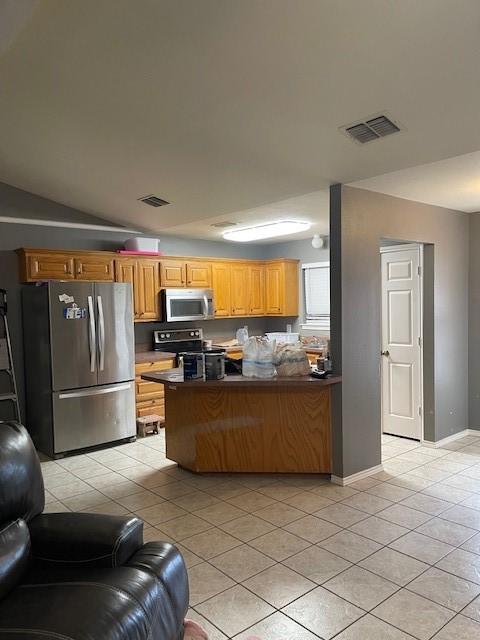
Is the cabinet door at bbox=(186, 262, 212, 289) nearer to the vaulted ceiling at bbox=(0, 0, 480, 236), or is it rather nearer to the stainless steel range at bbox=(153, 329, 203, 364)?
the stainless steel range at bbox=(153, 329, 203, 364)

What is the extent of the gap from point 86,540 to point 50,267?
3.68 metres

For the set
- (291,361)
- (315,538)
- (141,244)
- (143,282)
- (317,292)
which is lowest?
(315,538)

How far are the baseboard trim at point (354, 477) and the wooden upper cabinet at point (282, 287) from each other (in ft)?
10.6

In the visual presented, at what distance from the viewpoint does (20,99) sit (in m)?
3.21

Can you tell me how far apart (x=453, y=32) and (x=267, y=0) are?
85 centimetres

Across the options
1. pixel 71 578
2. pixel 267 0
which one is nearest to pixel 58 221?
pixel 267 0

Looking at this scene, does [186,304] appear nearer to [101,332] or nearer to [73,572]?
[101,332]

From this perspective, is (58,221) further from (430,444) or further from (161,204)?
(430,444)

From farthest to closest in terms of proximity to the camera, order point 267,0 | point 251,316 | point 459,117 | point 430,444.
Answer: point 251,316 → point 430,444 → point 459,117 → point 267,0

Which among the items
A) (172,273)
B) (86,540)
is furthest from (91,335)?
(86,540)

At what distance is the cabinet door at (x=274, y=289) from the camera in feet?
23.1

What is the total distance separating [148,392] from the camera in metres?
5.77

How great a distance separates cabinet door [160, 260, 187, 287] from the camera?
20.0 ft

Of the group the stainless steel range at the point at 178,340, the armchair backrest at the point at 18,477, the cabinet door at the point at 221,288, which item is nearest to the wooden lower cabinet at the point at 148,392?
the stainless steel range at the point at 178,340
